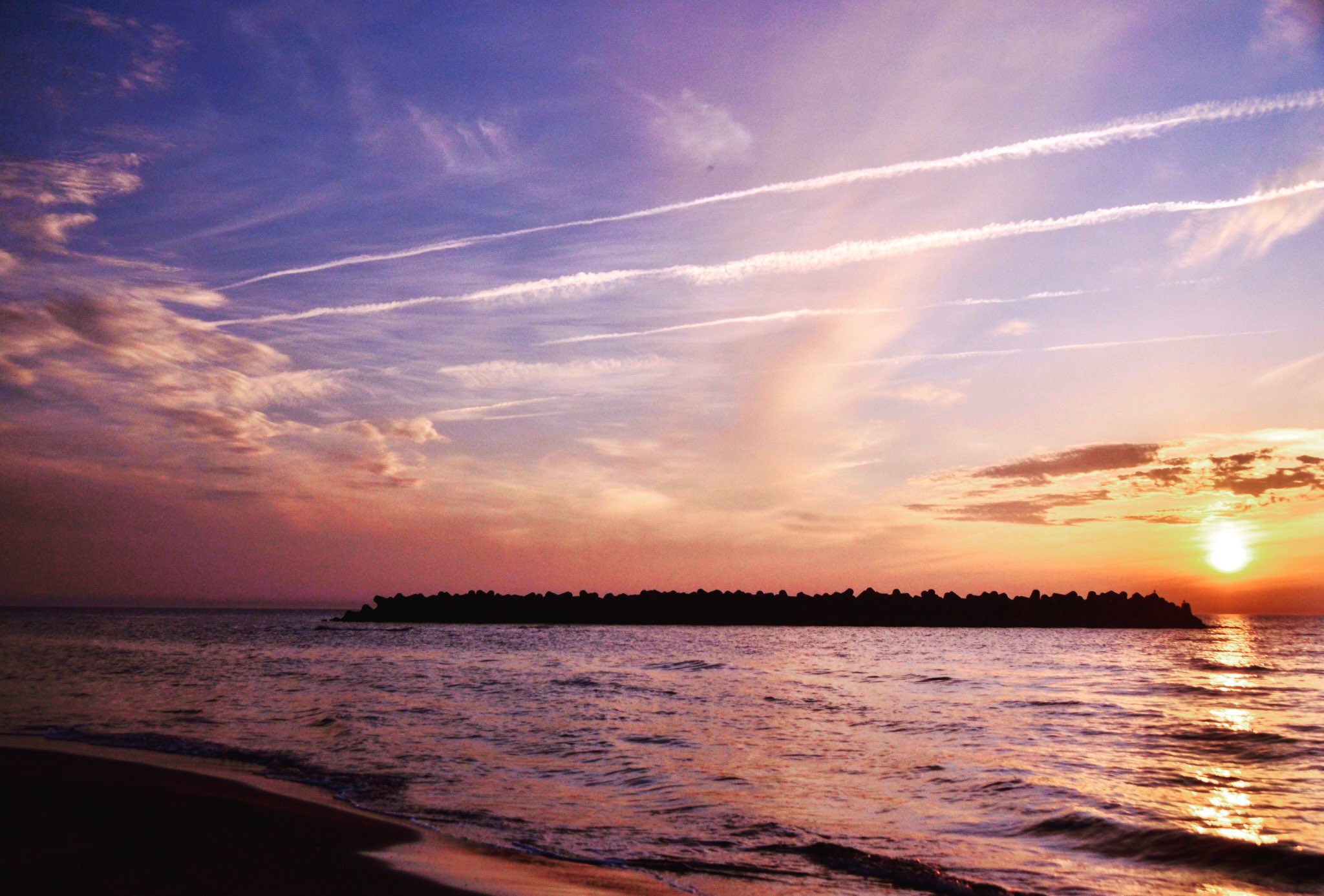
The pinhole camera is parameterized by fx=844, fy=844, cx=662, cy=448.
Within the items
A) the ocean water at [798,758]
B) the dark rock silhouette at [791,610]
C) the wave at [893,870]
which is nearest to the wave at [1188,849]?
the ocean water at [798,758]

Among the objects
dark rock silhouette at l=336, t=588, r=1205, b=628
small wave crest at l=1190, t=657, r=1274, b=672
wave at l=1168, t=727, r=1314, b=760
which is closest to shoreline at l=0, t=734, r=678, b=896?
wave at l=1168, t=727, r=1314, b=760

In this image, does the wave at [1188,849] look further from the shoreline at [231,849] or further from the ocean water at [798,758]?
the shoreline at [231,849]

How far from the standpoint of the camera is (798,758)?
13859 millimetres

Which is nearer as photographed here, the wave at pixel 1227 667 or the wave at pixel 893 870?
the wave at pixel 893 870

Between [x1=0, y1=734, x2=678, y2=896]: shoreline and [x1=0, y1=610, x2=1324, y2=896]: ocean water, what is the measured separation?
2.29ft

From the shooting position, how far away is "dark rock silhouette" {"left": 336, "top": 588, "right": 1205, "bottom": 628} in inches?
3565

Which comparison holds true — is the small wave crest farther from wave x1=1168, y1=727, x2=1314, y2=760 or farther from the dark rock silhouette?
the dark rock silhouette

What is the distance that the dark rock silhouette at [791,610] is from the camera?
297 ft

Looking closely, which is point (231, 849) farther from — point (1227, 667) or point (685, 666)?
point (1227, 667)

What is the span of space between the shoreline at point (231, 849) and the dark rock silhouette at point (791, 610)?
289 feet

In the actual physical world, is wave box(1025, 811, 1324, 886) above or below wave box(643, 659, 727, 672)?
above

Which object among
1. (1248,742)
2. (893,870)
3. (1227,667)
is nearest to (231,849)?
(893,870)

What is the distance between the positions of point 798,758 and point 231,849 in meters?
8.79

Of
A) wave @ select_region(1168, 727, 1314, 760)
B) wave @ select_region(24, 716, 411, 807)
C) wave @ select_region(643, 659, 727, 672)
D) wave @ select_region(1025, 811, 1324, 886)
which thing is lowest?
wave @ select_region(643, 659, 727, 672)
